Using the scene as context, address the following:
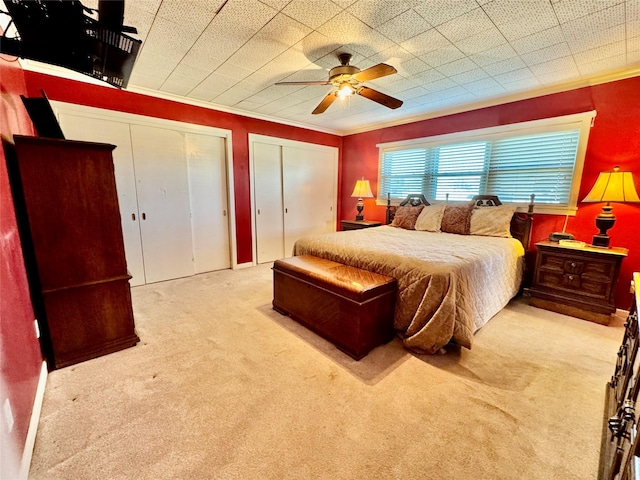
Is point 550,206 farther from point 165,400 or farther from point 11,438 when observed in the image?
point 11,438

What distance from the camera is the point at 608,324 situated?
2656mm

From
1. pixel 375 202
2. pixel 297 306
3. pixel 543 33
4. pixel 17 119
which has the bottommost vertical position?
pixel 297 306

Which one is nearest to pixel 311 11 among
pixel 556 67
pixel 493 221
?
pixel 556 67

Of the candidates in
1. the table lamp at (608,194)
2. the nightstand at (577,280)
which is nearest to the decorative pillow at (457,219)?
the nightstand at (577,280)

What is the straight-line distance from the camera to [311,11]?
1.87 meters

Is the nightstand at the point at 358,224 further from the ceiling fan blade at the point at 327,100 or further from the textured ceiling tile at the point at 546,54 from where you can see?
the textured ceiling tile at the point at 546,54

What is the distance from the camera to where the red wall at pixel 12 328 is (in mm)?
1167

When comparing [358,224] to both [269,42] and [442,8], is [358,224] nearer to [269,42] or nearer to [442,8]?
[269,42]

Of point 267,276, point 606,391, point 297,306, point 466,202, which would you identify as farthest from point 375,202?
point 606,391

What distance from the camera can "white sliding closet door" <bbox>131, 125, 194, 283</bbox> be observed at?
137 inches

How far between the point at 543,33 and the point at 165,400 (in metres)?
3.68

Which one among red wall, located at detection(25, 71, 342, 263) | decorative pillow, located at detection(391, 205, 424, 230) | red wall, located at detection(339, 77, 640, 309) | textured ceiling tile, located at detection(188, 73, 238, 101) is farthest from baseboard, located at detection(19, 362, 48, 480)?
red wall, located at detection(339, 77, 640, 309)

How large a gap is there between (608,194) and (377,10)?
276cm

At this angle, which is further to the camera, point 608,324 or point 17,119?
point 608,324
